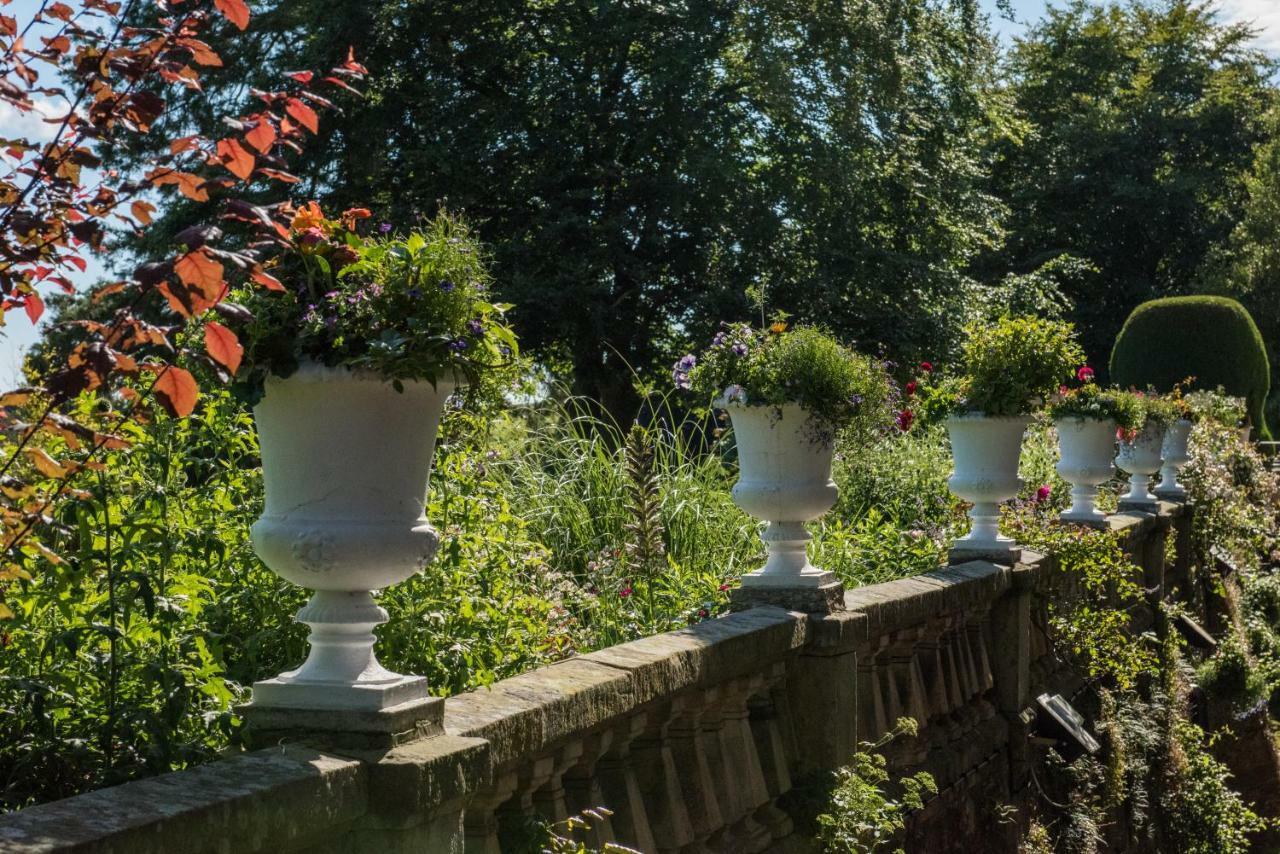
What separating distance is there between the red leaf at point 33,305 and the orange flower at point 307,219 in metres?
0.50

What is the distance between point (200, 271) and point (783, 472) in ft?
9.56

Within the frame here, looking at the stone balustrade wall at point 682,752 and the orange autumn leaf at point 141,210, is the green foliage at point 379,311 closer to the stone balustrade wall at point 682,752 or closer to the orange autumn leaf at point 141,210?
the orange autumn leaf at point 141,210

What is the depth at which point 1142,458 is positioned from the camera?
1170 cm

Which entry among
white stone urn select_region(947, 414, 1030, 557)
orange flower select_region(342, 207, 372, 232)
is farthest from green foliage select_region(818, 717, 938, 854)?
white stone urn select_region(947, 414, 1030, 557)

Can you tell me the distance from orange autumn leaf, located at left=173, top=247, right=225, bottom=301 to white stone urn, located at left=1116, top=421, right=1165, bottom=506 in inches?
401

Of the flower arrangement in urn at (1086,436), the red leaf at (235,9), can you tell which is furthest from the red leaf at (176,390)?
the flower arrangement in urn at (1086,436)

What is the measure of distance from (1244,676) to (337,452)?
9374mm

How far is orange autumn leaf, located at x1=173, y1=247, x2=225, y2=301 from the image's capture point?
7.78 feet

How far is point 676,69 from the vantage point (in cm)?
2014

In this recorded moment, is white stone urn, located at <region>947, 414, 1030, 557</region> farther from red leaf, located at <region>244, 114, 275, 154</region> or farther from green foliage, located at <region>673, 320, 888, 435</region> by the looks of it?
red leaf, located at <region>244, 114, 275, 154</region>

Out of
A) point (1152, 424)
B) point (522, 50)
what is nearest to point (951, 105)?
point (522, 50)

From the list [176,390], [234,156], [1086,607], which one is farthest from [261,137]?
[1086,607]

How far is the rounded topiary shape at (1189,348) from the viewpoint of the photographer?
67.8ft

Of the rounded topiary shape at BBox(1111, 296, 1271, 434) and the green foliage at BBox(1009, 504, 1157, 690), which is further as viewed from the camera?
the rounded topiary shape at BBox(1111, 296, 1271, 434)
